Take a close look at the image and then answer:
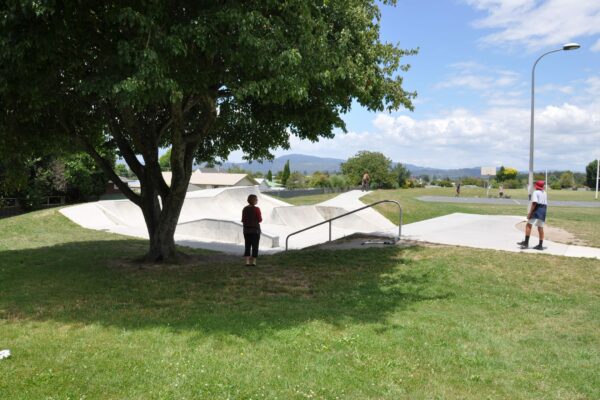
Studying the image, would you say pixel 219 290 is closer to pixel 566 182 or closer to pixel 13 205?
pixel 13 205

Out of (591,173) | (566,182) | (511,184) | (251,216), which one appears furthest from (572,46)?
(566,182)

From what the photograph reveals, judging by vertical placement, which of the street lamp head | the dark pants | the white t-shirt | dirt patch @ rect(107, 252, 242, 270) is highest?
the street lamp head

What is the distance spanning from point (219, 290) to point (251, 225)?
2.37 metres

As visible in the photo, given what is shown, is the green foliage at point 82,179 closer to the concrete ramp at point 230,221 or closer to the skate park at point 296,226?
the skate park at point 296,226

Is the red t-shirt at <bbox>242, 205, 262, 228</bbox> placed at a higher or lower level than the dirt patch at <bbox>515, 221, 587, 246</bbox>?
higher

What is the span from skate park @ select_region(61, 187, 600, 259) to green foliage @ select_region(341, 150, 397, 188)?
48.7m

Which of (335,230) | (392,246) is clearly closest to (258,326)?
(392,246)

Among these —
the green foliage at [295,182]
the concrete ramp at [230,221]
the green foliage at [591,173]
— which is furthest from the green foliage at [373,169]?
the concrete ramp at [230,221]

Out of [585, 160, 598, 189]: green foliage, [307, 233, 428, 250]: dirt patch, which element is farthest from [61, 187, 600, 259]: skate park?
[585, 160, 598, 189]: green foliage

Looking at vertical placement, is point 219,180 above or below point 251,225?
above

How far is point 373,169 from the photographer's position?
262 ft

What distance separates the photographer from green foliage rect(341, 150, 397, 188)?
78438 millimetres

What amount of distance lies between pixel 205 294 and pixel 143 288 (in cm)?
127

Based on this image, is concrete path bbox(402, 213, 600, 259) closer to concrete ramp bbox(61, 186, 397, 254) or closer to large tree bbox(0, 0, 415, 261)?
concrete ramp bbox(61, 186, 397, 254)
